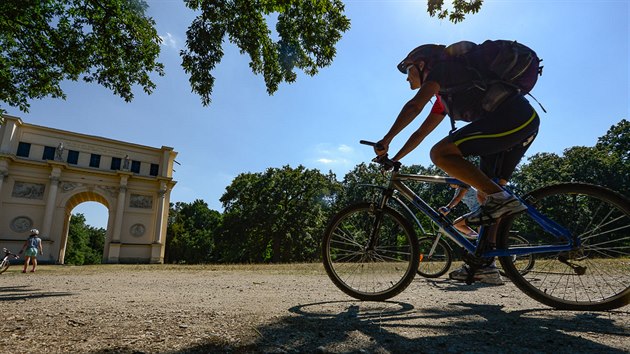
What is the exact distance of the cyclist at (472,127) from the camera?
2684 millimetres

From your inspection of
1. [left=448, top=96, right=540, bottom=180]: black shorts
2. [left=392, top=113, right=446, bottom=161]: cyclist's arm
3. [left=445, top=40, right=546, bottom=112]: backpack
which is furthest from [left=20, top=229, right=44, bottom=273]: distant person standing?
[left=445, top=40, right=546, bottom=112]: backpack

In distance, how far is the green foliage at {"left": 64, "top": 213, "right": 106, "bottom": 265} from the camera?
232ft

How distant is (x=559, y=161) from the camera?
4003 cm

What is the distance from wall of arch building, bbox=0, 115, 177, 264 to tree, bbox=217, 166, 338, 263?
10549 mm

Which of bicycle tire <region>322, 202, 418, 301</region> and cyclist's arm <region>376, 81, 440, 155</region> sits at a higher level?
cyclist's arm <region>376, 81, 440, 155</region>

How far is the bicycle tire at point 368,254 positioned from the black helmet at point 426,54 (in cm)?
150

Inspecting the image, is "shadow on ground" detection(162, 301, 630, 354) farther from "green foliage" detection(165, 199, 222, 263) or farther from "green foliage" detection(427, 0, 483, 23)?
"green foliage" detection(165, 199, 222, 263)

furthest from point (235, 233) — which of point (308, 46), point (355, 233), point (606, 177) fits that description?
point (606, 177)

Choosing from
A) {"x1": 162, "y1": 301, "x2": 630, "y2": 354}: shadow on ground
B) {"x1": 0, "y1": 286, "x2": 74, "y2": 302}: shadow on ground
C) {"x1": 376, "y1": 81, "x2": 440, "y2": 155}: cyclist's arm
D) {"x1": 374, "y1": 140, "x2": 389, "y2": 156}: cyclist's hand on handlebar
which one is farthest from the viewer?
{"x1": 0, "y1": 286, "x2": 74, "y2": 302}: shadow on ground

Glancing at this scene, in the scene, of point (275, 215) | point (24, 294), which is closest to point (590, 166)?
point (275, 215)

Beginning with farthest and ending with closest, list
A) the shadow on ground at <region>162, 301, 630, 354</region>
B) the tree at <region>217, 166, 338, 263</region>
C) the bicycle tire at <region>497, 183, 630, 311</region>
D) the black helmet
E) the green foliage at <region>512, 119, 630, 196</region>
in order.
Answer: the tree at <region>217, 166, 338, 263</region> < the green foliage at <region>512, 119, 630, 196</region> < the black helmet < the bicycle tire at <region>497, 183, 630, 311</region> < the shadow on ground at <region>162, 301, 630, 354</region>

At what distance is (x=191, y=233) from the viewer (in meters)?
67.7

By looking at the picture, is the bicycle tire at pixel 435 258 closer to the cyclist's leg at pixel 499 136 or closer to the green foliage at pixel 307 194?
the cyclist's leg at pixel 499 136

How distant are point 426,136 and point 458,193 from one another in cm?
101
